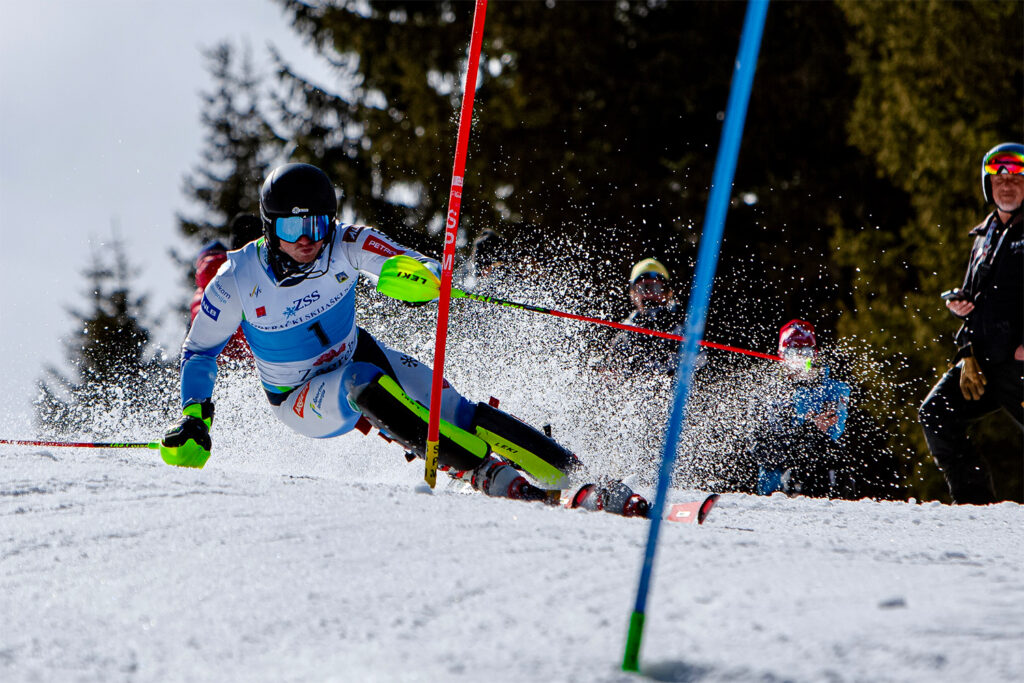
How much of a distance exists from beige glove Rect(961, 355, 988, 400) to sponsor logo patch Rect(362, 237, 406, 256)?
276 centimetres

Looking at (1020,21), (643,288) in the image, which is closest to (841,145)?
(1020,21)

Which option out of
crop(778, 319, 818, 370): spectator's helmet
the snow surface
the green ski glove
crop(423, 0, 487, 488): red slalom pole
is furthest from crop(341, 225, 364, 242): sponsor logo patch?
crop(778, 319, 818, 370): spectator's helmet

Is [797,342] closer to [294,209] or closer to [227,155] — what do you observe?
[294,209]

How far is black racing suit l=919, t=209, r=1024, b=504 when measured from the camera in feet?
15.1

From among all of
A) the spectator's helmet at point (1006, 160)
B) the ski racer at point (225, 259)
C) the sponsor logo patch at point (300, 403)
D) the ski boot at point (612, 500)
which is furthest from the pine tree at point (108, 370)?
the spectator's helmet at point (1006, 160)

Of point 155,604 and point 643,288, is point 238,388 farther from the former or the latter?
point 155,604

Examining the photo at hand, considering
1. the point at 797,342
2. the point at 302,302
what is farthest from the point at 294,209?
the point at 797,342

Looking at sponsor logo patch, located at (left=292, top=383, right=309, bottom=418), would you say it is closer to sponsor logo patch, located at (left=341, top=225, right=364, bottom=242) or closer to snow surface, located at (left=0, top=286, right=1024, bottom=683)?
sponsor logo patch, located at (left=341, top=225, right=364, bottom=242)

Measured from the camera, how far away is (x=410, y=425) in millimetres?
4121

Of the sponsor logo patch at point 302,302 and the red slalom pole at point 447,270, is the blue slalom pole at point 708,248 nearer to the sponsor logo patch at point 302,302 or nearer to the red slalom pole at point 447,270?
the red slalom pole at point 447,270

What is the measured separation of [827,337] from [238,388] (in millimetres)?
7127

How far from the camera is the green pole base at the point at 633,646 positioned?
1649 mm

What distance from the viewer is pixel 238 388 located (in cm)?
760

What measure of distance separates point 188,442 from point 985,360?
12.1 ft
